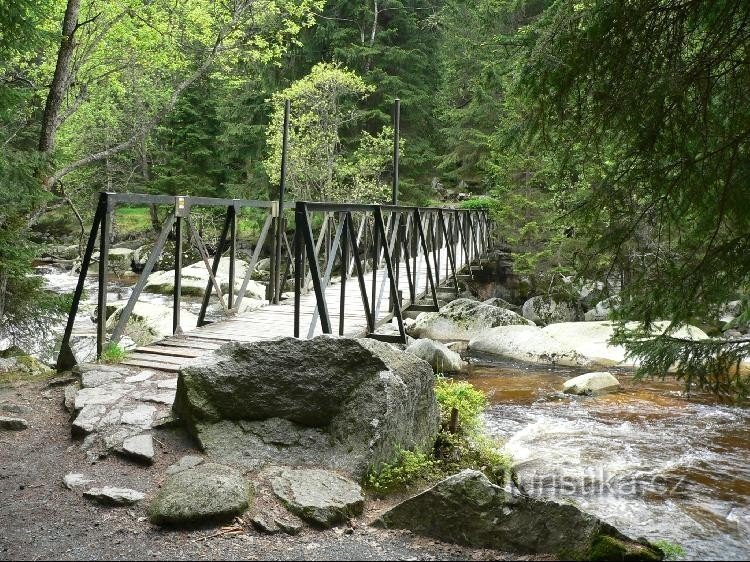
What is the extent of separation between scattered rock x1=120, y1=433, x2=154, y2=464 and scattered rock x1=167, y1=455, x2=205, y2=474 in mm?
155

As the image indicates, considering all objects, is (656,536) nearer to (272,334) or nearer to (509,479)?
(509,479)

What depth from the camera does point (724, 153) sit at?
3.92m

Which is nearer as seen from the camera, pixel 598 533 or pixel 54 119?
pixel 598 533

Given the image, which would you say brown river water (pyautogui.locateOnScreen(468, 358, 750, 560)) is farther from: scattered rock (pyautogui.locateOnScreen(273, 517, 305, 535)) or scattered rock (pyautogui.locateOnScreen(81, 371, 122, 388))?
scattered rock (pyautogui.locateOnScreen(81, 371, 122, 388))

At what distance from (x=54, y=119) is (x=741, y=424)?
9.09 m

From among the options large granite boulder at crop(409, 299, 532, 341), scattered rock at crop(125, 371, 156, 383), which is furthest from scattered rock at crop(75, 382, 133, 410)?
large granite boulder at crop(409, 299, 532, 341)

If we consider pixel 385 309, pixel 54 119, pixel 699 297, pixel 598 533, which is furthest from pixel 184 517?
pixel 54 119

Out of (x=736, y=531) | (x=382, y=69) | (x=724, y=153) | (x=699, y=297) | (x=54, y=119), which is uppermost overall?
(x=382, y=69)

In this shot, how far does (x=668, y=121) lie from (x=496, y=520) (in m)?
2.56

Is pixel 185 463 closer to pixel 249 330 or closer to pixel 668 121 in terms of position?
pixel 249 330

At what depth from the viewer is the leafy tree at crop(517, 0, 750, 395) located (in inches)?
153

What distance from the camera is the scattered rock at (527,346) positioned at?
1135 cm

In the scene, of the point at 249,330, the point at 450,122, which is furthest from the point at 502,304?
the point at 249,330

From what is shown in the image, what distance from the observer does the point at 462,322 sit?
1369 cm
